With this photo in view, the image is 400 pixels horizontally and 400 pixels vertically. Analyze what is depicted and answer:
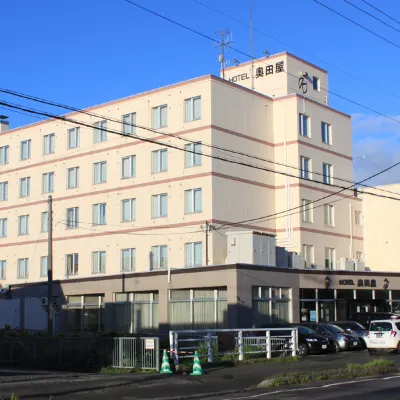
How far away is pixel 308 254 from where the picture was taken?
47.3m

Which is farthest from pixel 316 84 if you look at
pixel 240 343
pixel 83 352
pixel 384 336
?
pixel 83 352

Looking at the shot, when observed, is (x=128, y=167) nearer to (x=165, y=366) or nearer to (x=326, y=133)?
(x=326, y=133)

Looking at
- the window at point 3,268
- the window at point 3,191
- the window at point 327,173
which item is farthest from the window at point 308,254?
the window at point 3,191

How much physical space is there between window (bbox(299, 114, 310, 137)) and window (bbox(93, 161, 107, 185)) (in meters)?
14.0

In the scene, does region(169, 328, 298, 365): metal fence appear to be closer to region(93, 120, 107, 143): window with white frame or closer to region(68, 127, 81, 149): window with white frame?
region(93, 120, 107, 143): window with white frame

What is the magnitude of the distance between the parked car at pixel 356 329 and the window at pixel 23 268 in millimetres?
26381

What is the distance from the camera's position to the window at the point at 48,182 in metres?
53.0

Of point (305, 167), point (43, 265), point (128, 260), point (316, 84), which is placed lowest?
point (43, 265)

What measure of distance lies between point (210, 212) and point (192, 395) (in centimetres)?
2513

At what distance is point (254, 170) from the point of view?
46406 mm

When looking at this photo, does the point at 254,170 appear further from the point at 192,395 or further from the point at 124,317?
the point at 192,395

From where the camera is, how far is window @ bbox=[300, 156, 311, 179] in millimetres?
47750

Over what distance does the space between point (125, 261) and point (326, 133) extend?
17.4m

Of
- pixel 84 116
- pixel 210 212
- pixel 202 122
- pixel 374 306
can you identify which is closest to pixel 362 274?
pixel 374 306
